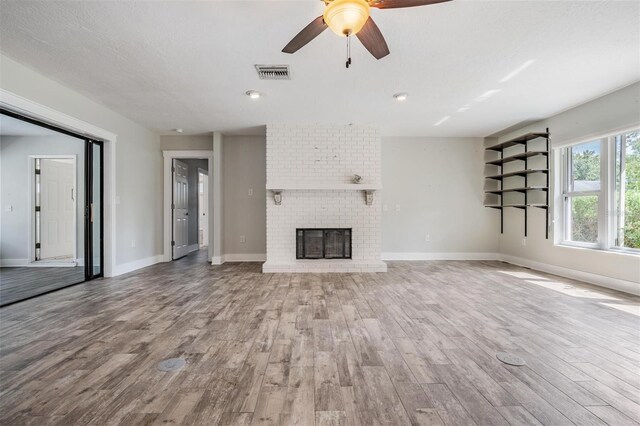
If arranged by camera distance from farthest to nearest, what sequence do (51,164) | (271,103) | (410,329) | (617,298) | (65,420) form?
(51,164) → (271,103) → (617,298) → (410,329) → (65,420)

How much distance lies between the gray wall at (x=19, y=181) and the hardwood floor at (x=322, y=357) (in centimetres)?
303

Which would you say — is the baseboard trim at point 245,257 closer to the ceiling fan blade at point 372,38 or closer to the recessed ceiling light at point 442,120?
the recessed ceiling light at point 442,120

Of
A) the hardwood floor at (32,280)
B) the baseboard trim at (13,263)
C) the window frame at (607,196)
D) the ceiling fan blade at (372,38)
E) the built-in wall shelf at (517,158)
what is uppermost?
the ceiling fan blade at (372,38)

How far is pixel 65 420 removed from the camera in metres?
1.31

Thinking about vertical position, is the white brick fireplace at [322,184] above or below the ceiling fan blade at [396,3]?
below

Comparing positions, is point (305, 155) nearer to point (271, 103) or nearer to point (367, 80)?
point (271, 103)

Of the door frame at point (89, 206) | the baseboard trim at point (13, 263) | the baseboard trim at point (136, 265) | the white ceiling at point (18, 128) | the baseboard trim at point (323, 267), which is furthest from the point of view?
the baseboard trim at point (13, 263)

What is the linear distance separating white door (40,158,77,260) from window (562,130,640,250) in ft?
28.2

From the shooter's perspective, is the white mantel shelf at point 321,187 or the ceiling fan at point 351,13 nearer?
the ceiling fan at point 351,13

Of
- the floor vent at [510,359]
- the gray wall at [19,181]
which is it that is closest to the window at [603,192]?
the floor vent at [510,359]

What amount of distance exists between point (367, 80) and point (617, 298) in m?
3.73

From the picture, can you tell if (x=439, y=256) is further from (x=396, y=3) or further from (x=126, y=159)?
(x=126, y=159)

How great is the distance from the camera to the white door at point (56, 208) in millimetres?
5334

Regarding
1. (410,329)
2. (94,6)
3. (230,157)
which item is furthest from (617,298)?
(230,157)
